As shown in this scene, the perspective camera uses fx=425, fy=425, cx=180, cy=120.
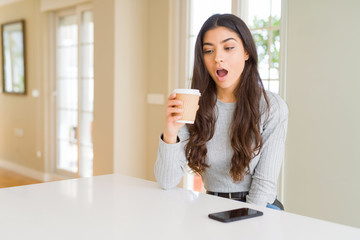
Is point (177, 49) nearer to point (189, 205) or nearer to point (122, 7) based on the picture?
point (122, 7)

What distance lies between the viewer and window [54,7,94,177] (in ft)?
15.4

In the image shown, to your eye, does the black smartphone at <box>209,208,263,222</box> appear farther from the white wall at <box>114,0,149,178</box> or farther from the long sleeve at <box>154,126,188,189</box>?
the white wall at <box>114,0,149,178</box>

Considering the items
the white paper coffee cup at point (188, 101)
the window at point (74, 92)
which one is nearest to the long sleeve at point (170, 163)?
the white paper coffee cup at point (188, 101)

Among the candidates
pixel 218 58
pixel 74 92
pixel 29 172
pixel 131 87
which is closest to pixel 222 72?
pixel 218 58

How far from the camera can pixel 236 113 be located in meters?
1.65

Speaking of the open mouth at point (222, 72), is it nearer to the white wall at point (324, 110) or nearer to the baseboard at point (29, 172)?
the white wall at point (324, 110)

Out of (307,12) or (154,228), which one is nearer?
(154,228)

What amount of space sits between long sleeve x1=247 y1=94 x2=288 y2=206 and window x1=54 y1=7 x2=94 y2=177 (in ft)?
10.9

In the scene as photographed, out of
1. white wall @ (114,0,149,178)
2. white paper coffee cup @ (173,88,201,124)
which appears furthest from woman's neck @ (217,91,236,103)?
white wall @ (114,0,149,178)

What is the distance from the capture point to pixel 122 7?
372cm

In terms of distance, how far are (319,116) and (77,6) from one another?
3.15m

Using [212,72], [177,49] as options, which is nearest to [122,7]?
[177,49]

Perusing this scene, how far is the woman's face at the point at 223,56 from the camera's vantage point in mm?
1598

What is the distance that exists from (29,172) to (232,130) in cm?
453
